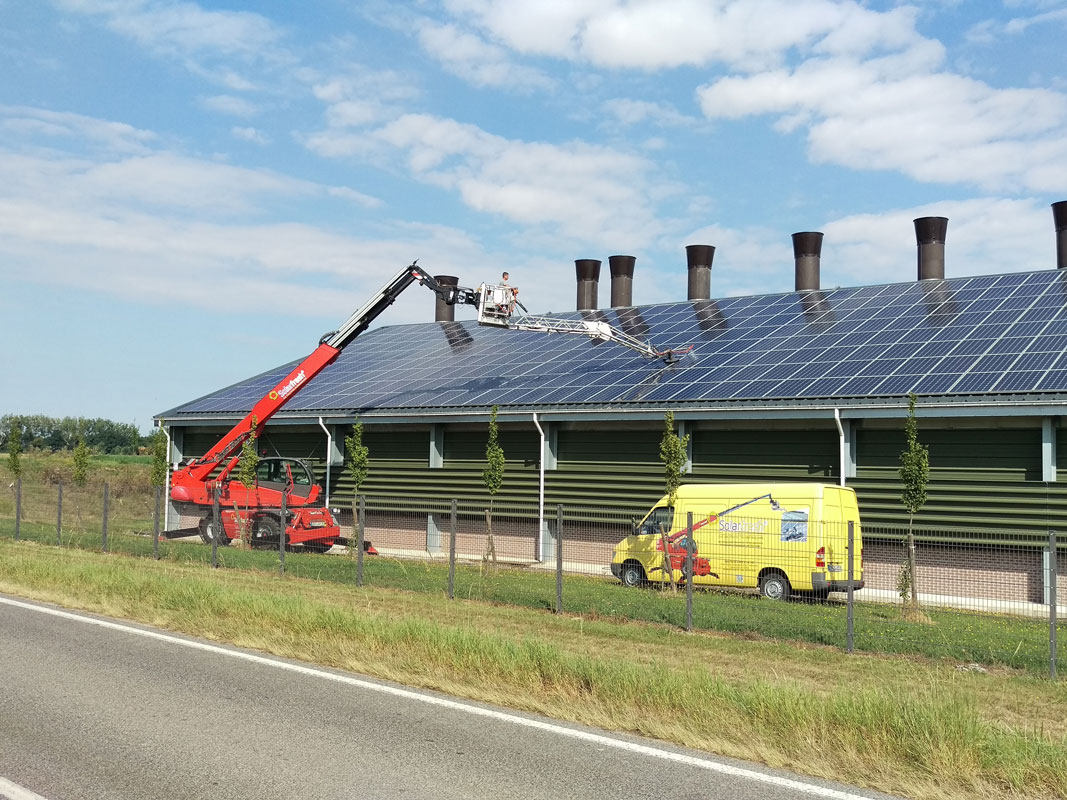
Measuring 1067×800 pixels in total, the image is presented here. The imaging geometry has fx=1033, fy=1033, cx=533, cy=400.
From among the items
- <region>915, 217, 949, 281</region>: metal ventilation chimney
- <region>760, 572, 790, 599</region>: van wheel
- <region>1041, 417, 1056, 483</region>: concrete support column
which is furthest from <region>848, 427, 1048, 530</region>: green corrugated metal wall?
<region>915, 217, 949, 281</region>: metal ventilation chimney

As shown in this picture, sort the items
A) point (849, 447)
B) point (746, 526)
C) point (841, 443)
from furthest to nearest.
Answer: point (849, 447) < point (841, 443) < point (746, 526)

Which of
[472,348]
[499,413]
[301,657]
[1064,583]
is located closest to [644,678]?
[301,657]

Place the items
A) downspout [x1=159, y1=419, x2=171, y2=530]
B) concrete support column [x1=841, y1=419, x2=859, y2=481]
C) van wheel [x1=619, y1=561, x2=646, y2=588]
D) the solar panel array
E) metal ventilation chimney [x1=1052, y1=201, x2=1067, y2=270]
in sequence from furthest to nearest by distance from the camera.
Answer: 1. downspout [x1=159, y1=419, x2=171, y2=530]
2. metal ventilation chimney [x1=1052, y1=201, x2=1067, y2=270]
3. concrete support column [x1=841, y1=419, x2=859, y2=481]
4. the solar panel array
5. van wheel [x1=619, y1=561, x2=646, y2=588]

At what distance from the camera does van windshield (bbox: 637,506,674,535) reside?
19031 millimetres

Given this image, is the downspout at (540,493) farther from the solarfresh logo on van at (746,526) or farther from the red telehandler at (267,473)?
the solarfresh logo on van at (746,526)

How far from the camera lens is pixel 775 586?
663 inches

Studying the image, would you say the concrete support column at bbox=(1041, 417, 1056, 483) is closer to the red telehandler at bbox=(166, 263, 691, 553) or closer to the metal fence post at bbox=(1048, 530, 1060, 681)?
the metal fence post at bbox=(1048, 530, 1060, 681)

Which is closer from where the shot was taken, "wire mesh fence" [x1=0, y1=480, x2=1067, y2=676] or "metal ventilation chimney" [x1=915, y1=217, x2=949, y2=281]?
"wire mesh fence" [x1=0, y1=480, x2=1067, y2=676]

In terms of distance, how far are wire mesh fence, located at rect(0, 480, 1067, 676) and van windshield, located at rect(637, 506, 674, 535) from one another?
0.24 feet

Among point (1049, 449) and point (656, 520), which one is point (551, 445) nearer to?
point (656, 520)

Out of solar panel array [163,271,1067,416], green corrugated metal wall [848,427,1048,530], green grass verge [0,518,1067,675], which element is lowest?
green grass verge [0,518,1067,675]

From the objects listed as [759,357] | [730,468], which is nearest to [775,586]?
[730,468]

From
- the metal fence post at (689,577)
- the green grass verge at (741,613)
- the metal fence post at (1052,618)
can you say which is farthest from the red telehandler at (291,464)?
the metal fence post at (1052,618)

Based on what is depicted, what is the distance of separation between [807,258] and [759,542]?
1734 cm
